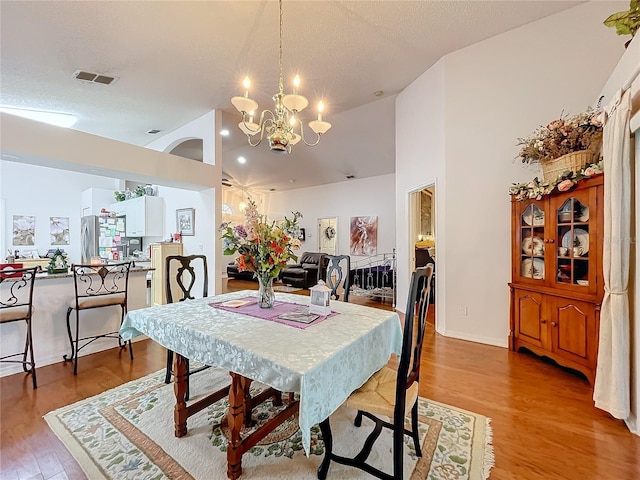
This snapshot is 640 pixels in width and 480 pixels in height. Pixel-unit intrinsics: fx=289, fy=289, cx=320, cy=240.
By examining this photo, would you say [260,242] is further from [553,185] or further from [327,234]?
[327,234]

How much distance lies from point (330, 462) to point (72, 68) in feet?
16.8

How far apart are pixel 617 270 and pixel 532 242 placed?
1089 millimetres

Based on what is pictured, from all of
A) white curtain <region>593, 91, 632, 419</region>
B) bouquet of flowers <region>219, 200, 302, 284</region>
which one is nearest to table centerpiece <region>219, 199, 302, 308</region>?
bouquet of flowers <region>219, 200, 302, 284</region>

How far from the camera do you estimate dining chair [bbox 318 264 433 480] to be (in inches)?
53.9

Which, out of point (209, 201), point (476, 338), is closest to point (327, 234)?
Result: point (209, 201)

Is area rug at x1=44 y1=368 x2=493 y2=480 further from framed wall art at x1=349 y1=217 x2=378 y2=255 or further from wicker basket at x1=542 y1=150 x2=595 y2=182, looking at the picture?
framed wall art at x1=349 y1=217 x2=378 y2=255

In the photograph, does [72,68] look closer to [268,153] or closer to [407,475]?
[268,153]

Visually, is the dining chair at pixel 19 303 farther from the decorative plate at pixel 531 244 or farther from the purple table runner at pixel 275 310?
the decorative plate at pixel 531 244

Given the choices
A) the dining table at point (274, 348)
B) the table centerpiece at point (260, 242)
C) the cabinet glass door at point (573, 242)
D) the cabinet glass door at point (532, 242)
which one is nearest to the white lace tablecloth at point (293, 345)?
the dining table at point (274, 348)

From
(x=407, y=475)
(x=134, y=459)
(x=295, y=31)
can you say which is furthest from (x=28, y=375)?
(x=295, y=31)

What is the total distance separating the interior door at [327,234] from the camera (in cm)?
932

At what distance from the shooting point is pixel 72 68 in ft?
12.1

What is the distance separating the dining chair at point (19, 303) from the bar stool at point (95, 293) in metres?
0.31

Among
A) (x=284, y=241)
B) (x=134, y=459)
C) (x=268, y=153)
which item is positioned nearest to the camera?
(x=134, y=459)
